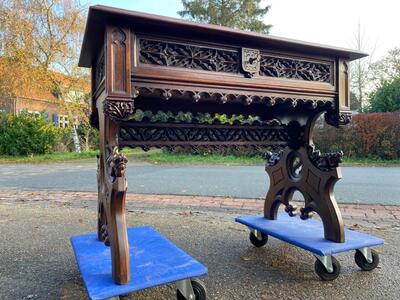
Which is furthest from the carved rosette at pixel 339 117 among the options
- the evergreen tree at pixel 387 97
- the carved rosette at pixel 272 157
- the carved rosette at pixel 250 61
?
the evergreen tree at pixel 387 97

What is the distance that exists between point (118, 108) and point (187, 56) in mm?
528

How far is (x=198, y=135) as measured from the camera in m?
2.71

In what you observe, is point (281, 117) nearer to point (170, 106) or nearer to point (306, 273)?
point (170, 106)

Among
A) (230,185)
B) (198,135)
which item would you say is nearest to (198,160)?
(230,185)

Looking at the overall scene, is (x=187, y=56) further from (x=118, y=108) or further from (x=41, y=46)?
(x=41, y=46)

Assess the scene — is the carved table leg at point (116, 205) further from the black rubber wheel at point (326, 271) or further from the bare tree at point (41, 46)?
the bare tree at point (41, 46)

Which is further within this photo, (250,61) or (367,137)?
(367,137)

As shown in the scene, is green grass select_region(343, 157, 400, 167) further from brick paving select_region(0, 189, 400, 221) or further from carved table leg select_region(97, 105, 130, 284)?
carved table leg select_region(97, 105, 130, 284)

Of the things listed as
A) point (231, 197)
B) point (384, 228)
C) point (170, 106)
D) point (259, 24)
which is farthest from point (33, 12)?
point (384, 228)

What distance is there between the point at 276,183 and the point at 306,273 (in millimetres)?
877

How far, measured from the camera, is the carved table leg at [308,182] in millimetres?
2395

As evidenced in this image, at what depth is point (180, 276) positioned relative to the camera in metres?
1.75

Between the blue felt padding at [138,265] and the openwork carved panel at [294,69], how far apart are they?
1273 millimetres

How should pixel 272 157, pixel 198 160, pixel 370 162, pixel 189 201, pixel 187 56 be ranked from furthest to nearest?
pixel 198 160 < pixel 370 162 < pixel 189 201 < pixel 272 157 < pixel 187 56
